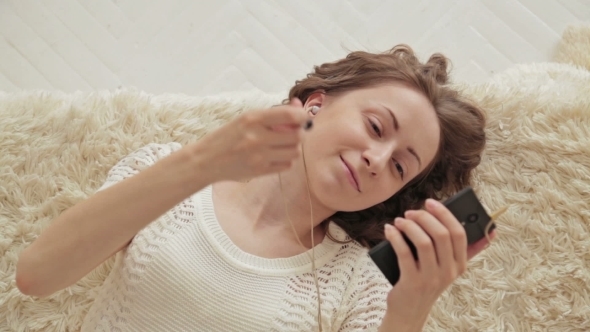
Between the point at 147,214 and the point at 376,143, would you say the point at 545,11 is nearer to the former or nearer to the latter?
the point at 376,143

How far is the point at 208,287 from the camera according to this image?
0.96m

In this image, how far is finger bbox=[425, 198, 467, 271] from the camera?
0.71 metres

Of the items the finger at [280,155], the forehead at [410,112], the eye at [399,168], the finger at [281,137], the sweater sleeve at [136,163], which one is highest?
the finger at [281,137]

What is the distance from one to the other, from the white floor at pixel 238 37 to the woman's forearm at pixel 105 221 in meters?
0.69

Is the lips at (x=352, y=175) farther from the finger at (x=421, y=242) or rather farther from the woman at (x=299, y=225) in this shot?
the finger at (x=421, y=242)

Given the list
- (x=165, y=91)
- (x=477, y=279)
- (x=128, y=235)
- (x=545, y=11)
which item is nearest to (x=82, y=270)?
(x=128, y=235)

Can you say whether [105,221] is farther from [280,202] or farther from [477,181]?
[477,181]

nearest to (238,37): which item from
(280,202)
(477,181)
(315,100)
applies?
(315,100)

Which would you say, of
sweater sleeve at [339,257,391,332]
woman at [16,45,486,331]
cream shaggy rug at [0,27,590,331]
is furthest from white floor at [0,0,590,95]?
sweater sleeve at [339,257,391,332]

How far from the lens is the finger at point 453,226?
2.34 ft

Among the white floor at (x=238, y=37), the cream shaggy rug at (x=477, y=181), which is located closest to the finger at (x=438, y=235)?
the cream shaggy rug at (x=477, y=181)

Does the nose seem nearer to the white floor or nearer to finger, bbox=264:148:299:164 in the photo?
finger, bbox=264:148:299:164

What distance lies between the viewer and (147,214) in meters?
0.79

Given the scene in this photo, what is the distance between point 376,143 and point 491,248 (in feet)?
1.39
